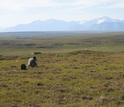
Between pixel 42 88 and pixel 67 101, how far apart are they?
12.2 feet

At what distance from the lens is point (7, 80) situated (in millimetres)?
19094

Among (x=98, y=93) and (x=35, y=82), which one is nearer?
(x=98, y=93)

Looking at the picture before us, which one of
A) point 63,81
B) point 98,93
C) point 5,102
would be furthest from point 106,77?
point 5,102

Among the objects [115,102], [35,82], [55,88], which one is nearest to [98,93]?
[115,102]

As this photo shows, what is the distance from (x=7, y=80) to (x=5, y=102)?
21.6 feet

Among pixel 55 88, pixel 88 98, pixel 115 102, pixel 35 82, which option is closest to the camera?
pixel 115 102

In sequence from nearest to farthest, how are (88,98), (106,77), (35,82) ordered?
(88,98) < (35,82) < (106,77)

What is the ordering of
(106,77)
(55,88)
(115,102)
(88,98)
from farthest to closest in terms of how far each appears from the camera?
(106,77) → (55,88) → (88,98) → (115,102)

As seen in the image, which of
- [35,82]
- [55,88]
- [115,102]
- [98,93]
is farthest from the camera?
[35,82]

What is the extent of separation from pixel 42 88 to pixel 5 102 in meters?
3.94

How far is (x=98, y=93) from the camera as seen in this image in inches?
576

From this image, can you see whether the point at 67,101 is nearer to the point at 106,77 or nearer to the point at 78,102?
the point at 78,102

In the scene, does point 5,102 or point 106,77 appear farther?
point 106,77

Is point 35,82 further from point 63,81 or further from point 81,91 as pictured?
point 81,91
